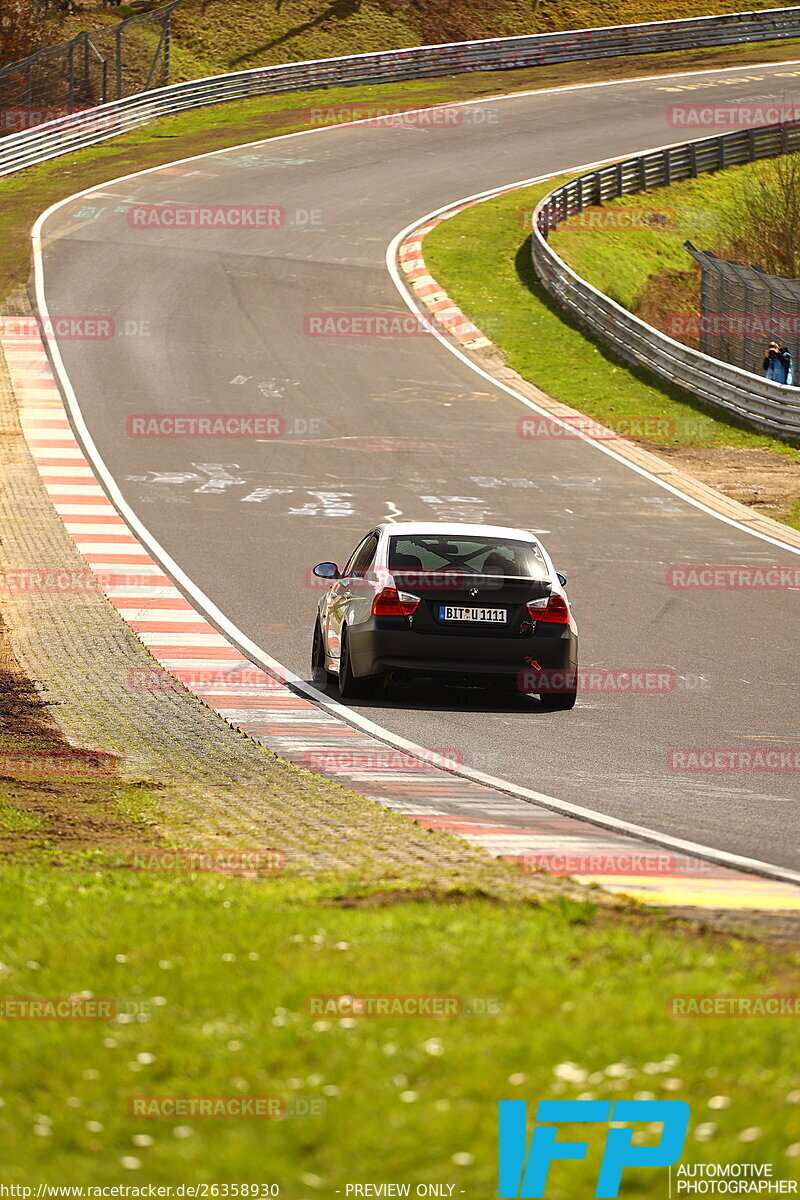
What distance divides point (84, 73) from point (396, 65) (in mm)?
12833

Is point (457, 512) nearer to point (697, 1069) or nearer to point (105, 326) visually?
point (105, 326)

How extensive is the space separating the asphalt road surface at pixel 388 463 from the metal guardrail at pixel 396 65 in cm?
474

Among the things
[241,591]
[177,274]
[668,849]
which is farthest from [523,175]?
[668,849]

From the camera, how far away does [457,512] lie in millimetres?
23375

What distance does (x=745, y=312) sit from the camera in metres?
34.2

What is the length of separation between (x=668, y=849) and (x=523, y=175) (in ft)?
149

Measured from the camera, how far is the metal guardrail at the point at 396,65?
5166 cm

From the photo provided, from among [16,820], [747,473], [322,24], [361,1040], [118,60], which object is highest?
[322,24]

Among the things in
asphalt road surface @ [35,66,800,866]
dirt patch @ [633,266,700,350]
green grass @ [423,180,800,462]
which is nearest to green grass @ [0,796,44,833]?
asphalt road surface @ [35,66,800,866]

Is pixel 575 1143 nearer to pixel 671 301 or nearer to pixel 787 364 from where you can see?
pixel 787 364

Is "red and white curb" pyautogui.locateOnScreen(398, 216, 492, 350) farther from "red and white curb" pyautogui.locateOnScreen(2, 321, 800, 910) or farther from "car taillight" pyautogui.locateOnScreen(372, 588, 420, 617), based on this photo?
"car taillight" pyautogui.locateOnScreen(372, 588, 420, 617)

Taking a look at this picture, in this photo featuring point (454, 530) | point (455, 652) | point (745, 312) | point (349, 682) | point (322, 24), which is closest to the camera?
point (455, 652)

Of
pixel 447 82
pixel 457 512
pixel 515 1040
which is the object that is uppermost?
pixel 447 82

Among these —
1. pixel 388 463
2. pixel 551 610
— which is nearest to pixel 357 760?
pixel 551 610
